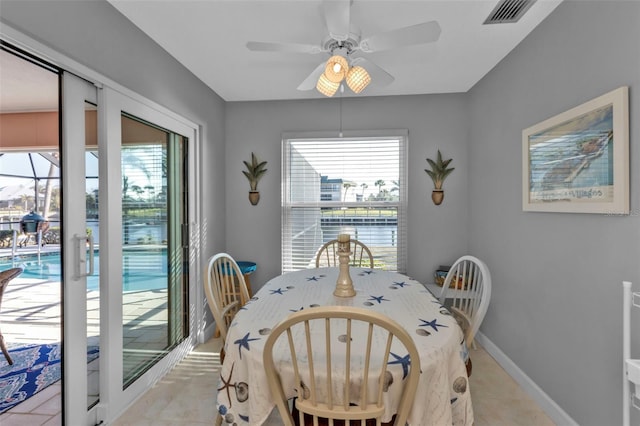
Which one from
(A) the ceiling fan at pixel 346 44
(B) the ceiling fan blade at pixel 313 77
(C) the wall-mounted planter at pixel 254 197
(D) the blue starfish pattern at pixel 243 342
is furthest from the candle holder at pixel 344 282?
(C) the wall-mounted planter at pixel 254 197

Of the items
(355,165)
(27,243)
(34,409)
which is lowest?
(34,409)

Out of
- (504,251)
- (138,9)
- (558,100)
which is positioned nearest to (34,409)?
(138,9)

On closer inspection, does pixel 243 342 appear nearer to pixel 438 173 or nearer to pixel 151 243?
pixel 151 243

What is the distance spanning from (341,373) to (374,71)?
1729mm

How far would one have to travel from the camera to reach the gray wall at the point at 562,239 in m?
1.49

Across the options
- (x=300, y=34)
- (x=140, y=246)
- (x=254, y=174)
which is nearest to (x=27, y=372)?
(x=140, y=246)

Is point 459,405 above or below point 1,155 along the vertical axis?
below

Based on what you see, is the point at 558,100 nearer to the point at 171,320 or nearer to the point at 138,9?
the point at 138,9

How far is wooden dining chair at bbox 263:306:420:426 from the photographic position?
100cm

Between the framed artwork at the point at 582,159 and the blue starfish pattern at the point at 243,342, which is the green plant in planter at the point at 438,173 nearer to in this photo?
the framed artwork at the point at 582,159

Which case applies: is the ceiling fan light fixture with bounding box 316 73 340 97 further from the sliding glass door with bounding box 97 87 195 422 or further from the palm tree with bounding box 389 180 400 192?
the palm tree with bounding box 389 180 400 192

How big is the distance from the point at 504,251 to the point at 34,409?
331 cm

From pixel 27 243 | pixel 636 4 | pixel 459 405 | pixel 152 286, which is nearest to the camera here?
pixel 459 405

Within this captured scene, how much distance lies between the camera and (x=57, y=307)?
162 centimetres
